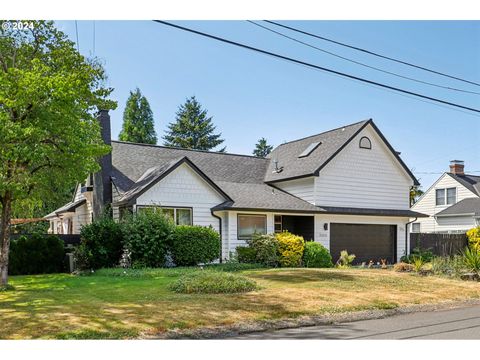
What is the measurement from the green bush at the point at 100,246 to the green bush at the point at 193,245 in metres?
2.08

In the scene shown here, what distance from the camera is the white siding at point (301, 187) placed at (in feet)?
74.4

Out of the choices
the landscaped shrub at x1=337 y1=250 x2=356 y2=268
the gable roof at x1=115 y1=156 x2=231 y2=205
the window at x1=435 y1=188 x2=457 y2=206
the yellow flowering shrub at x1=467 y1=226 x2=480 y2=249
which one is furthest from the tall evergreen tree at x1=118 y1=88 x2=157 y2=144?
the yellow flowering shrub at x1=467 y1=226 x2=480 y2=249

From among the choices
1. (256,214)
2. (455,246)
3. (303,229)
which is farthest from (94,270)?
(455,246)

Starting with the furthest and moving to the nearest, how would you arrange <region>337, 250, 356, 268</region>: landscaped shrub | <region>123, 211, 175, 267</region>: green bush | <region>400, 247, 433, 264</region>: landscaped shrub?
<region>400, 247, 433, 264</region>: landscaped shrub < <region>337, 250, 356, 268</region>: landscaped shrub < <region>123, 211, 175, 267</region>: green bush

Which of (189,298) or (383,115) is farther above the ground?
(383,115)

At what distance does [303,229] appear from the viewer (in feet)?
76.0

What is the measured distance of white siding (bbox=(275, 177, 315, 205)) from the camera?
22688 mm

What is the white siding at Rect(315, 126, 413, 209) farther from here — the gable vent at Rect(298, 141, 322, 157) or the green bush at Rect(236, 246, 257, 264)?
the green bush at Rect(236, 246, 257, 264)

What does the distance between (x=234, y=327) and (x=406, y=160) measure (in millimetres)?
19702

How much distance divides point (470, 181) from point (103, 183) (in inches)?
1081

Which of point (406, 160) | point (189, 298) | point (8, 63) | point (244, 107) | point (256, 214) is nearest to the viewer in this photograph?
point (189, 298)

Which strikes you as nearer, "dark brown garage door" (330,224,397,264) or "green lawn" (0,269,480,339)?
"green lawn" (0,269,480,339)

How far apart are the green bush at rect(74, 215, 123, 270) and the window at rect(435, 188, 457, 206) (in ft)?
88.4

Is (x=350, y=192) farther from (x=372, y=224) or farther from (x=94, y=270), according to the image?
(x=94, y=270)
